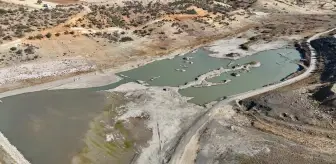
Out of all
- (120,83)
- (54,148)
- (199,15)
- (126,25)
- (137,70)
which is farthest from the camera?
(199,15)

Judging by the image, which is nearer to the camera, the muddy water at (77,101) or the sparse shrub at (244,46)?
the muddy water at (77,101)

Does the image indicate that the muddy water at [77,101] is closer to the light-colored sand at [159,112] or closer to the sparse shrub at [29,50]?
the light-colored sand at [159,112]

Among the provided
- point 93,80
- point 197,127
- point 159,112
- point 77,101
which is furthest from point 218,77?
point 77,101

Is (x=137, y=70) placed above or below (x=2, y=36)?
below

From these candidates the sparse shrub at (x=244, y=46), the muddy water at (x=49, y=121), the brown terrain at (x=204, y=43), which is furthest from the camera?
the sparse shrub at (x=244, y=46)

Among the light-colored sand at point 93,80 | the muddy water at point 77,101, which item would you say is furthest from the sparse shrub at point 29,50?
the muddy water at point 77,101

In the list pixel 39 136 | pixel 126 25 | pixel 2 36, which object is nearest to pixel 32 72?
pixel 2 36

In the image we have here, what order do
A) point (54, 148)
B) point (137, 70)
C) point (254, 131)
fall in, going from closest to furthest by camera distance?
1. point (54, 148)
2. point (254, 131)
3. point (137, 70)

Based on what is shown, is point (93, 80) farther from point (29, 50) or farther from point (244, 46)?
point (244, 46)

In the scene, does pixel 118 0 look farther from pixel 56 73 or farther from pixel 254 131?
pixel 254 131
